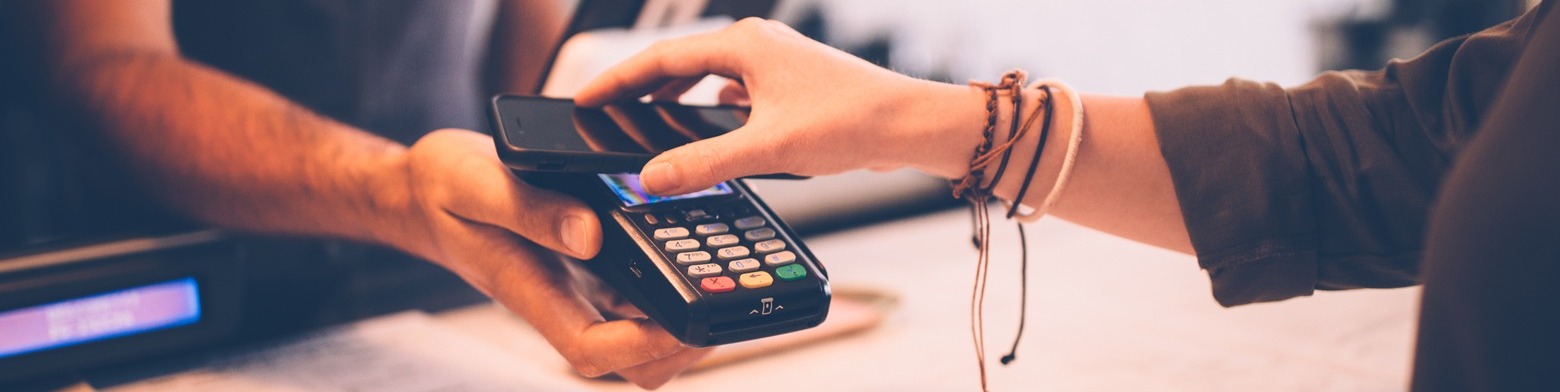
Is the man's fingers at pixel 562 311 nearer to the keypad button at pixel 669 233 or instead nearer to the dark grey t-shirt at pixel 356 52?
the keypad button at pixel 669 233

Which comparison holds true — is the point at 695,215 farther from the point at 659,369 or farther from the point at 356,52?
the point at 356,52

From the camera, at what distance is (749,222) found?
44cm

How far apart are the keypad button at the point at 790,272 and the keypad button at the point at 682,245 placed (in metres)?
0.04

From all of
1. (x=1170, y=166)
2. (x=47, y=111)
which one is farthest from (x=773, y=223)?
(x=47, y=111)

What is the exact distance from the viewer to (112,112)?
2.15 ft

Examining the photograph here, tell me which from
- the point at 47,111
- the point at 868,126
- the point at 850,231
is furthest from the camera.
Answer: the point at 850,231

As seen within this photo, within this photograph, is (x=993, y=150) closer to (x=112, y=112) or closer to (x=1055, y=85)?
(x=1055, y=85)

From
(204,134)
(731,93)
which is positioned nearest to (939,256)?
(731,93)

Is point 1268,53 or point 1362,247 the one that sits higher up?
point 1362,247

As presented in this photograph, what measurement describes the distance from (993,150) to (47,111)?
0.72 meters

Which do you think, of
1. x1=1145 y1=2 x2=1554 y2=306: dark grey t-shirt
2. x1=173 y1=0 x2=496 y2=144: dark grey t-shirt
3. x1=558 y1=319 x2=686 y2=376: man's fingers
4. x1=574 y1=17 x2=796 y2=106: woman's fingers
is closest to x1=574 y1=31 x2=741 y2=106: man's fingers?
x1=574 y1=17 x2=796 y2=106: woman's fingers

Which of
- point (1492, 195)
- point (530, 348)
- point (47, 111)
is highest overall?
point (1492, 195)

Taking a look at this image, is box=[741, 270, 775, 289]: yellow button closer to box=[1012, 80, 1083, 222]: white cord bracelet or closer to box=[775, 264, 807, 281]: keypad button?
box=[775, 264, 807, 281]: keypad button

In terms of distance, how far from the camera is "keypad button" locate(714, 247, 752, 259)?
404mm
